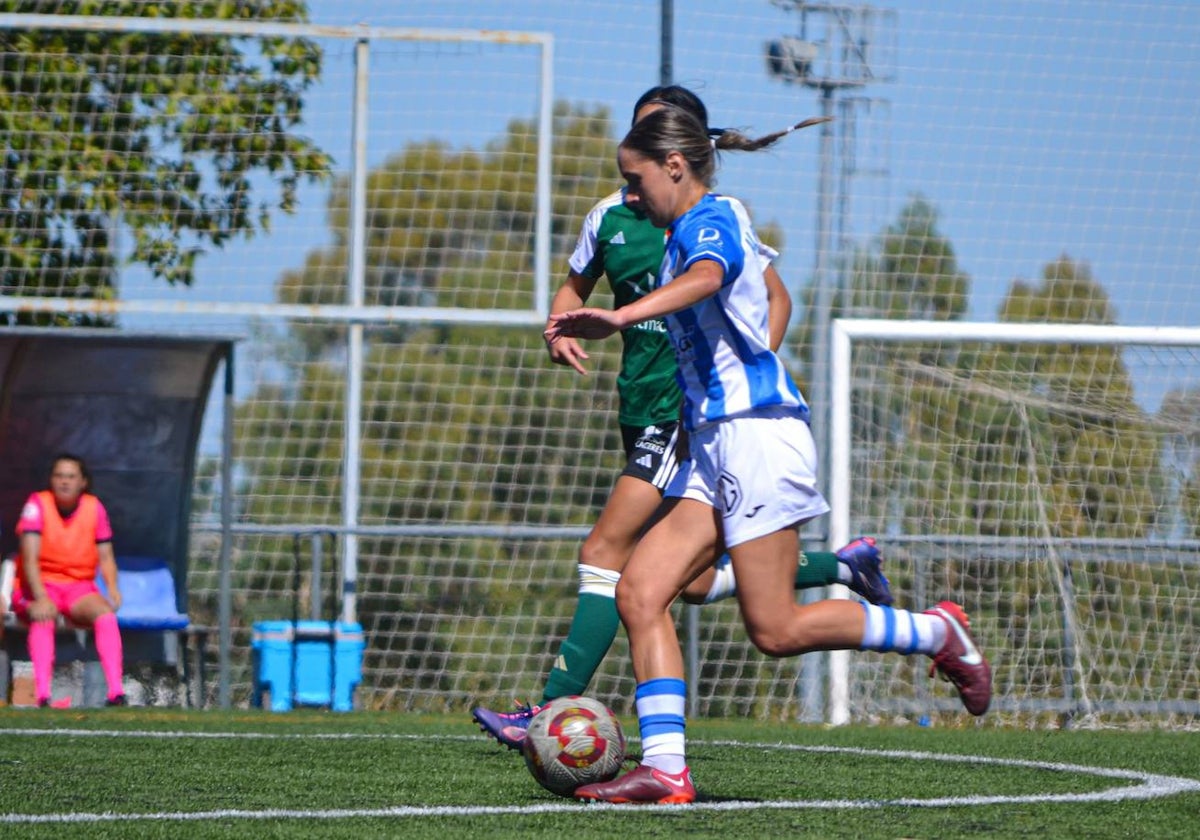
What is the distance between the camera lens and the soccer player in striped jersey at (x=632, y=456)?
537cm

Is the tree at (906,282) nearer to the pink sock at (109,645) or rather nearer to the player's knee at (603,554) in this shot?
the pink sock at (109,645)

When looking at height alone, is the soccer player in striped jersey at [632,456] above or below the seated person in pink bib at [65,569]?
above

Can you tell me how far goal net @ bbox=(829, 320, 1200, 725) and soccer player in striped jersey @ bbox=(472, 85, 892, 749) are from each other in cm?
352

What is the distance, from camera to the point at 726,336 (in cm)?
424

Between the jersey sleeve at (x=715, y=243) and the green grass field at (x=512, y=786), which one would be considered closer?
the green grass field at (x=512, y=786)

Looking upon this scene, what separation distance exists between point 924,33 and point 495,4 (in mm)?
3289

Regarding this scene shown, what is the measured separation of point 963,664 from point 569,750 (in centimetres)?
105

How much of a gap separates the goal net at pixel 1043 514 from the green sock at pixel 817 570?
3.10 meters

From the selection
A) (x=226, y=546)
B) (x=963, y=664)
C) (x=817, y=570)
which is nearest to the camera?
(x=963, y=664)

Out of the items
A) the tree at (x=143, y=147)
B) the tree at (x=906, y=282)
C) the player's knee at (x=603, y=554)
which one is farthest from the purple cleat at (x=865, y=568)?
the tree at (x=143, y=147)

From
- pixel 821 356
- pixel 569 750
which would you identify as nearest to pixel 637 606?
pixel 569 750

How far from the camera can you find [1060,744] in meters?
6.92

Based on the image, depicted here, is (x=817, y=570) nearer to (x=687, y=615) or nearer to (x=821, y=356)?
(x=821, y=356)

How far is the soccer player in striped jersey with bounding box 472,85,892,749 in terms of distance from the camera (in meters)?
5.37
